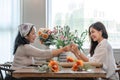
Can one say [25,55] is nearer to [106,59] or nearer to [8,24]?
[106,59]

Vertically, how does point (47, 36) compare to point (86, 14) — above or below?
below

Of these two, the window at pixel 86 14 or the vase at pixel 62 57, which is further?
the window at pixel 86 14

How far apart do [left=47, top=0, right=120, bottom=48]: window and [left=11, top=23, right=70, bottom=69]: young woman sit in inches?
76.3

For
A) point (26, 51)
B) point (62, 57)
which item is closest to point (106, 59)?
point (62, 57)

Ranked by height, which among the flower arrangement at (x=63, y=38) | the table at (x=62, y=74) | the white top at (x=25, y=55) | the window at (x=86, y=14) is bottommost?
the table at (x=62, y=74)

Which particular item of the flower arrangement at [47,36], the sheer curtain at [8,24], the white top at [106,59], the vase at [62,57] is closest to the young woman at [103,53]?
the white top at [106,59]

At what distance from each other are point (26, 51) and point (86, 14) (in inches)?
96.4

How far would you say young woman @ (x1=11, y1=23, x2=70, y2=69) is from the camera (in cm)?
310

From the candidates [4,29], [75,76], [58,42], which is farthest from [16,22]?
[75,76]

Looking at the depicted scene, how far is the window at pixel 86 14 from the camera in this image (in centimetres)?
523

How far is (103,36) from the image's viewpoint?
3.36 meters

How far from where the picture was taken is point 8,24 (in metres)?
4.48

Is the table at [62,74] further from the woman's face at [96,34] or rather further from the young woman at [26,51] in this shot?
the woman's face at [96,34]

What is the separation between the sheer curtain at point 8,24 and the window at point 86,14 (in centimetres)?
70
